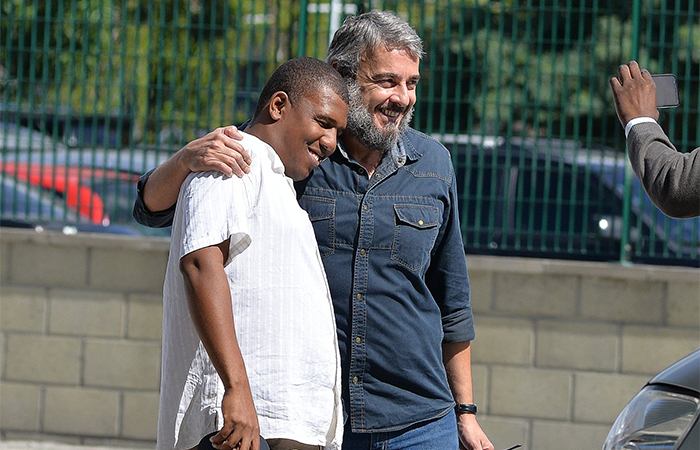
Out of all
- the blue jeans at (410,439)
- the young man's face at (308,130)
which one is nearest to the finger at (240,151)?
the young man's face at (308,130)

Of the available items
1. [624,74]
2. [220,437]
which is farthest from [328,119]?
[624,74]

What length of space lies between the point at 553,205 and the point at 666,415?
324 cm

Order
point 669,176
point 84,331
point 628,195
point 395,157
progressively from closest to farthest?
point 669,176
point 395,157
point 628,195
point 84,331

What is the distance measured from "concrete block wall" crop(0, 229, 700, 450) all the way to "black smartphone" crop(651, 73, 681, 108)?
109 inches

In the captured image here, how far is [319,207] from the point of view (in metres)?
2.82

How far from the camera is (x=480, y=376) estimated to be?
18.5 ft

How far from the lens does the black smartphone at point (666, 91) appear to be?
283 cm

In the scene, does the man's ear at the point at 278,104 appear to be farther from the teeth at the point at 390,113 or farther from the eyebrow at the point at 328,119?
the teeth at the point at 390,113

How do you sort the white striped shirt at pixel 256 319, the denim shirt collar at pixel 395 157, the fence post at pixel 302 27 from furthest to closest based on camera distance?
1. the fence post at pixel 302 27
2. the denim shirt collar at pixel 395 157
3. the white striped shirt at pixel 256 319

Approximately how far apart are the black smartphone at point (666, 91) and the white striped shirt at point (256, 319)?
120cm

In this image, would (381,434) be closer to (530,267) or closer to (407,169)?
(407,169)

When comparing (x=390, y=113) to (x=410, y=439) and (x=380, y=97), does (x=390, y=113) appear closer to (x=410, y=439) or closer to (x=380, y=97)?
(x=380, y=97)

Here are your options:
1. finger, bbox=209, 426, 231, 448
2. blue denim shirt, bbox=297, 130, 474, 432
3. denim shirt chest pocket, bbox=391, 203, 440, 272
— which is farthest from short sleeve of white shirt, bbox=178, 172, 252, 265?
denim shirt chest pocket, bbox=391, 203, 440, 272

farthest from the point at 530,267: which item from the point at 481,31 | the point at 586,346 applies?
the point at 481,31
